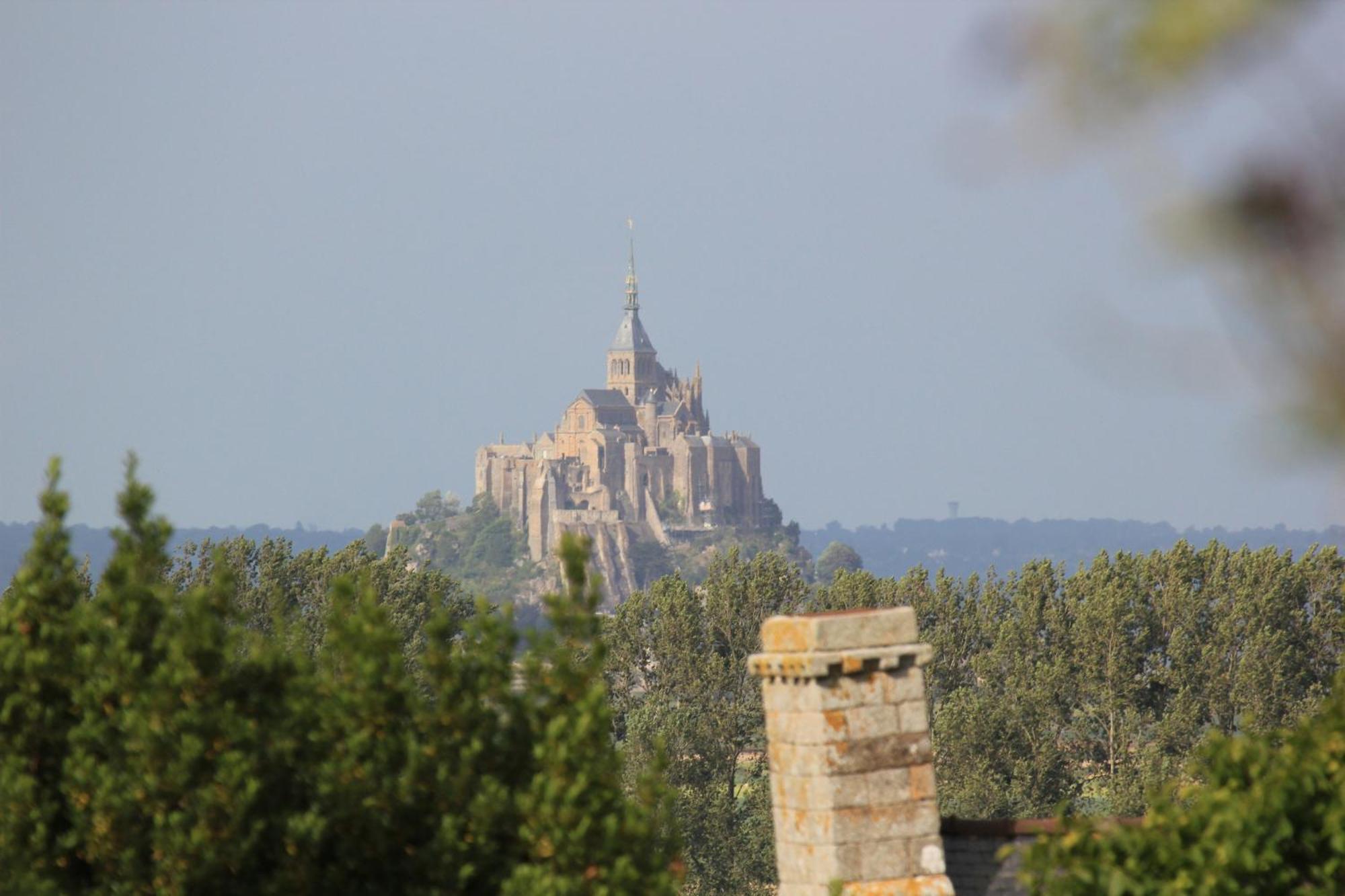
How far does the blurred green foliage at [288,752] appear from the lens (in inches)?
389

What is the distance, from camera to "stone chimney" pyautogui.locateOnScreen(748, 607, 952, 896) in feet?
38.2

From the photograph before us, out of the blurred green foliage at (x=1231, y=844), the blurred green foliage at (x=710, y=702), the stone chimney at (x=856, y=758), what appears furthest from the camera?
the blurred green foliage at (x=710, y=702)

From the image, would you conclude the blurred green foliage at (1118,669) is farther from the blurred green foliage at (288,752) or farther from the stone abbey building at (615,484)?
the stone abbey building at (615,484)

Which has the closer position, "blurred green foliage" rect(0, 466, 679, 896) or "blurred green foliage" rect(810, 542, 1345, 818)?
"blurred green foliage" rect(0, 466, 679, 896)

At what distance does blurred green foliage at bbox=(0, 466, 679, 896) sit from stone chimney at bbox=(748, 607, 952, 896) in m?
1.16

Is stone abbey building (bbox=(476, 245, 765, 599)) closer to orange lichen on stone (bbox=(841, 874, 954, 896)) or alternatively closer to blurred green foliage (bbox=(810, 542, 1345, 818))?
blurred green foliage (bbox=(810, 542, 1345, 818))

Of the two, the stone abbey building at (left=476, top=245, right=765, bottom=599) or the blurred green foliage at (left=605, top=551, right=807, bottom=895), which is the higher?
the stone abbey building at (left=476, top=245, right=765, bottom=599)

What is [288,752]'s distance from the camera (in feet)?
34.4

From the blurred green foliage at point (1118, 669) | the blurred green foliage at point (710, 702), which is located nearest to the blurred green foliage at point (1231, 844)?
the blurred green foliage at point (1118, 669)

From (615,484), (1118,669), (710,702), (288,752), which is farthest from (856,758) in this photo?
Result: (615,484)

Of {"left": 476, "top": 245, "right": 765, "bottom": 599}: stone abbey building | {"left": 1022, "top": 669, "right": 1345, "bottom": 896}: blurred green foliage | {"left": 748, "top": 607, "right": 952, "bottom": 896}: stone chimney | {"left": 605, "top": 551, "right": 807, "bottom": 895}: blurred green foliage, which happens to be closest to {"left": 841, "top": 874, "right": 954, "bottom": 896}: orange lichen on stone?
{"left": 748, "top": 607, "right": 952, "bottom": 896}: stone chimney

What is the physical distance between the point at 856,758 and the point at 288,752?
3443 mm

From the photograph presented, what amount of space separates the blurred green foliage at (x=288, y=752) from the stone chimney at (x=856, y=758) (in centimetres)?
116

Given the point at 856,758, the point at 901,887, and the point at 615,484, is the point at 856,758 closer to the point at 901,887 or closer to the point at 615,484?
the point at 901,887
